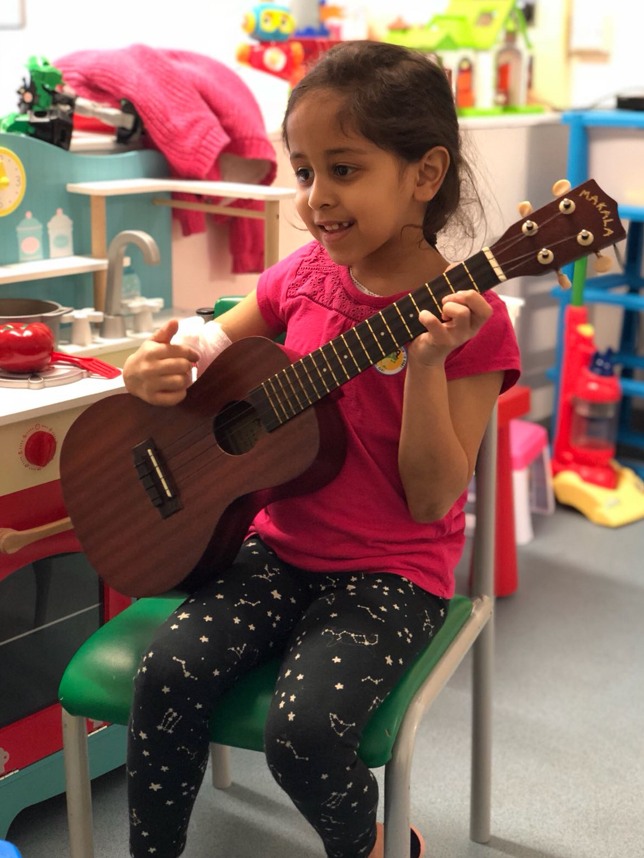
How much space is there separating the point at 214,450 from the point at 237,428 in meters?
0.04

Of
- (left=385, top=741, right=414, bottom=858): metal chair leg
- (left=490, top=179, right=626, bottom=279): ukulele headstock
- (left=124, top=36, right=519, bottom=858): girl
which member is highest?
(left=490, top=179, right=626, bottom=279): ukulele headstock

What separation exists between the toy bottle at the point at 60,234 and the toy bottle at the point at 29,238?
24 millimetres

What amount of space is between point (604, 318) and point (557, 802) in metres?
2.05

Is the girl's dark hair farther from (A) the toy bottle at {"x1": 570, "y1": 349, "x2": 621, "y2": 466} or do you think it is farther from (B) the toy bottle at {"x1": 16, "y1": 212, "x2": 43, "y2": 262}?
(A) the toy bottle at {"x1": 570, "y1": 349, "x2": 621, "y2": 466}

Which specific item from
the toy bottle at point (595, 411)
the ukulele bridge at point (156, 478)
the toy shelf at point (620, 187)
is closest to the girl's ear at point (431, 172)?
the ukulele bridge at point (156, 478)

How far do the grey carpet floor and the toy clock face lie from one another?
3.15 feet

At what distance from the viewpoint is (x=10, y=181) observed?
71.9 inches

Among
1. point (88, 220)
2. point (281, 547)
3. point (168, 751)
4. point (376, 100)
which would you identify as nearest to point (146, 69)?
point (88, 220)

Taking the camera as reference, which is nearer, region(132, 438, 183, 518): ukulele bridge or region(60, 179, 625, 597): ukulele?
region(60, 179, 625, 597): ukulele

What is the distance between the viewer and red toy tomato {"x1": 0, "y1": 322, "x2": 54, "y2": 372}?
144 centimetres

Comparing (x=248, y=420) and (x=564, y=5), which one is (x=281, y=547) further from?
(x=564, y=5)

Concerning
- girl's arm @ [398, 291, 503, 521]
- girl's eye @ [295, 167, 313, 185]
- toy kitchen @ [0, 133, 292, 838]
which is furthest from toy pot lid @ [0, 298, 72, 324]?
girl's arm @ [398, 291, 503, 521]

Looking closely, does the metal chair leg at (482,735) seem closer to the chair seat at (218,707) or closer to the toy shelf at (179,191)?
the chair seat at (218,707)

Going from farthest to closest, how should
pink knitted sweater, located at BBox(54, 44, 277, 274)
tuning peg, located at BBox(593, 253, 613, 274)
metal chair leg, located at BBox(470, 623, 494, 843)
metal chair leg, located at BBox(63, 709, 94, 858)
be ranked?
1. pink knitted sweater, located at BBox(54, 44, 277, 274)
2. metal chair leg, located at BBox(470, 623, 494, 843)
3. metal chair leg, located at BBox(63, 709, 94, 858)
4. tuning peg, located at BBox(593, 253, 613, 274)
